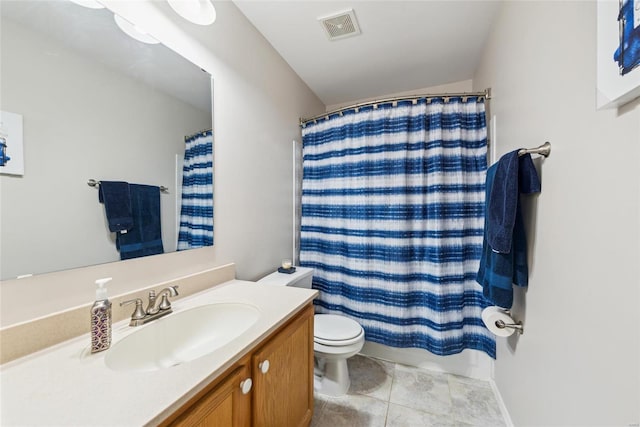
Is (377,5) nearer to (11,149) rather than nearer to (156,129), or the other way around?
(156,129)

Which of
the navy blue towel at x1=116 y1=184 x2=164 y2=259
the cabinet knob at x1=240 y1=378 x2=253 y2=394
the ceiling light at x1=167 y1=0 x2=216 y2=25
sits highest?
the ceiling light at x1=167 y1=0 x2=216 y2=25

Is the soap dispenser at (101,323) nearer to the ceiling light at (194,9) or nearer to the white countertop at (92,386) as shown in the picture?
the white countertop at (92,386)

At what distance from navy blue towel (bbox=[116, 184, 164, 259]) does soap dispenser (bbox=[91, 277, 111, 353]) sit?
0.24 m

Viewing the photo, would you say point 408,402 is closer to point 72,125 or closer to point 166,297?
point 166,297

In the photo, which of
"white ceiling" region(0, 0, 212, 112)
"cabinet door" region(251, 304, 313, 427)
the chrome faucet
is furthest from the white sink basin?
"white ceiling" region(0, 0, 212, 112)

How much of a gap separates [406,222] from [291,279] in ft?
3.03

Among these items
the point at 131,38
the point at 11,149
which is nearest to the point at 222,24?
the point at 131,38

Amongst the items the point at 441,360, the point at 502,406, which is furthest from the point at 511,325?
the point at 441,360

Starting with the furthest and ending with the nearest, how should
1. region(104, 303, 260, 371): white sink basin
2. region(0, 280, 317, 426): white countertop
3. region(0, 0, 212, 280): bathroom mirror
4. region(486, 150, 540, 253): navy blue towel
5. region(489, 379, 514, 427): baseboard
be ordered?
region(489, 379, 514, 427): baseboard < region(486, 150, 540, 253): navy blue towel < region(104, 303, 260, 371): white sink basin < region(0, 0, 212, 280): bathroom mirror < region(0, 280, 317, 426): white countertop

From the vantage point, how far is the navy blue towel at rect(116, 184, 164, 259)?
0.95 meters

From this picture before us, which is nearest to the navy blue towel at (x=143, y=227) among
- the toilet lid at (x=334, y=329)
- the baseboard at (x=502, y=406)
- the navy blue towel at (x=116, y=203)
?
the navy blue towel at (x=116, y=203)

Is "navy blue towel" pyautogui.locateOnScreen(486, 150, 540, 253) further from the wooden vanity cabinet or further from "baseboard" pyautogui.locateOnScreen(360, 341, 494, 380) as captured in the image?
"baseboard" pyautogui.locateOnScreen(360, 341, 494, 380)

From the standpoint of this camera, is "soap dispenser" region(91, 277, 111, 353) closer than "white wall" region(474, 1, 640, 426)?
No

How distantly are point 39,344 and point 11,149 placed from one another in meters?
0.56
